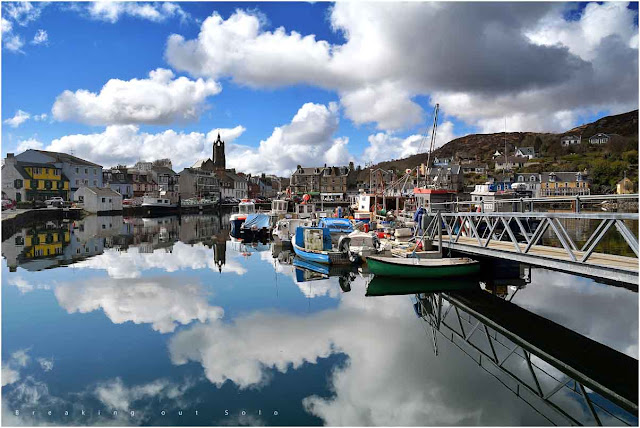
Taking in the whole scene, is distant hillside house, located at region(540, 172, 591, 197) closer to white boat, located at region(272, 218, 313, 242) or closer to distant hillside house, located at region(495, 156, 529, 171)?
distant hillside house, located at region(495, 156, 529, 171)

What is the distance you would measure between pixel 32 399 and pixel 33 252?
30.3m

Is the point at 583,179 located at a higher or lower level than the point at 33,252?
higher

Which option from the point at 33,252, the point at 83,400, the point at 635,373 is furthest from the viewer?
the point at 33,252

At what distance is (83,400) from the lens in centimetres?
1097

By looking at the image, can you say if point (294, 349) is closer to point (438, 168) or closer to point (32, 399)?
point (32, 399)

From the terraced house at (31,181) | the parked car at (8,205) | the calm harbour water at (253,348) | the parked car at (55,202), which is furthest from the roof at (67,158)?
the calm harbour water at (253,348)

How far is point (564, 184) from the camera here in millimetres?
112062

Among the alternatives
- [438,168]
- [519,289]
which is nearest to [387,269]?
[519,289]

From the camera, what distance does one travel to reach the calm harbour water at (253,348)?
10.5 m

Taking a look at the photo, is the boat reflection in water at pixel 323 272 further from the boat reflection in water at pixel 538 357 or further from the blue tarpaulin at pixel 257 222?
the blue tarpaulin at pixel 257 222

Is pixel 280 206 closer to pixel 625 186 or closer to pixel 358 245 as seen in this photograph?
pixel 358 245

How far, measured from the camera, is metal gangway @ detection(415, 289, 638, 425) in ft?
34.0

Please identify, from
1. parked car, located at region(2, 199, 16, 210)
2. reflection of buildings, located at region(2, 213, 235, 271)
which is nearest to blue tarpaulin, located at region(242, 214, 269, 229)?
reflection of buildings, located at region(2, 213, 235, 271)

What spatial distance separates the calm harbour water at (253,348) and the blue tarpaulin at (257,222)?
22523 millimetres
